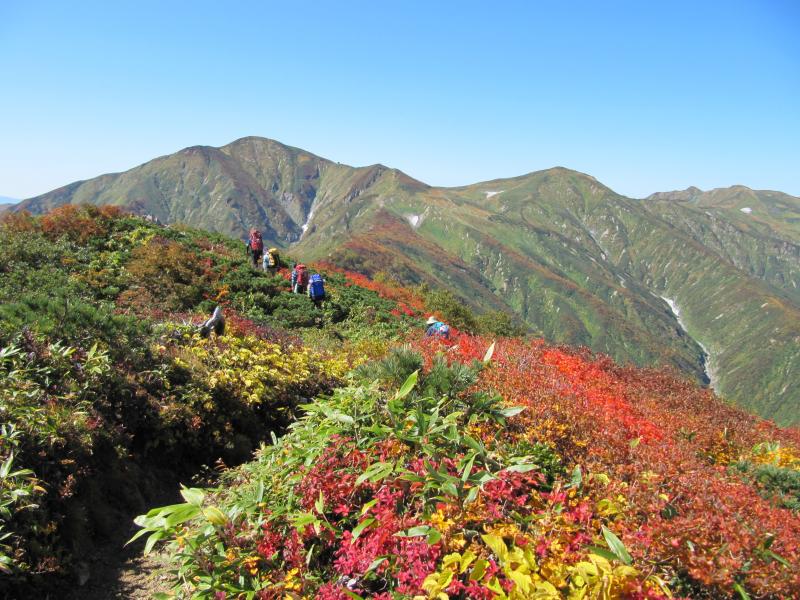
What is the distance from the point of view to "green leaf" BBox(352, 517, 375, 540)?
11.6 ft

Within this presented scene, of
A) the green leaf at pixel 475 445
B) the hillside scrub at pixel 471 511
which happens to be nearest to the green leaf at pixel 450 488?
the hillside scrub at pixel 471 511

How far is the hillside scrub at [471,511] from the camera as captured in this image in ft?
10.3

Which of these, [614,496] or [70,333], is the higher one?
[70,333]

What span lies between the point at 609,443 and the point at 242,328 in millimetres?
7031

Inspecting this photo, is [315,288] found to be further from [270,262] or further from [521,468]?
[521,468]

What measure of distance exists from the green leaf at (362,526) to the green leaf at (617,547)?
65.2 inches

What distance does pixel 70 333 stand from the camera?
249 inches

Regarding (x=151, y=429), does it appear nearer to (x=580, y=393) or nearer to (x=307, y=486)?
(x=307, y=486)

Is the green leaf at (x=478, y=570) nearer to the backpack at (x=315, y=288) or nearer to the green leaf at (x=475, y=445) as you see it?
the green leaf at (x=475, y=445)

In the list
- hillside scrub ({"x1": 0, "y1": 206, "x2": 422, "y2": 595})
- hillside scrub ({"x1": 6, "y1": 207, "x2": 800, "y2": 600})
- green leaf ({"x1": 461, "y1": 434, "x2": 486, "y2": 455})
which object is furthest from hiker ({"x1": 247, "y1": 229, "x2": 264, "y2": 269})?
green leaf ({"x1": 461, "y1": 434, "x2": 486, "y2": 455})

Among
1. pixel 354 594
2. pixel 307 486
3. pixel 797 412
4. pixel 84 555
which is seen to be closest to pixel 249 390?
pixel 84 555

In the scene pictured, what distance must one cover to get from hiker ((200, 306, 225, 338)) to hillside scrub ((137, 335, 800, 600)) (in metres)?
3.76

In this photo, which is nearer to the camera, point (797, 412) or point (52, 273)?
point (52, 273)

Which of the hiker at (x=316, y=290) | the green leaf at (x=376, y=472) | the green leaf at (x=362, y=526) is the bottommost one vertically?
the green leaf at (x=362, y=526)
